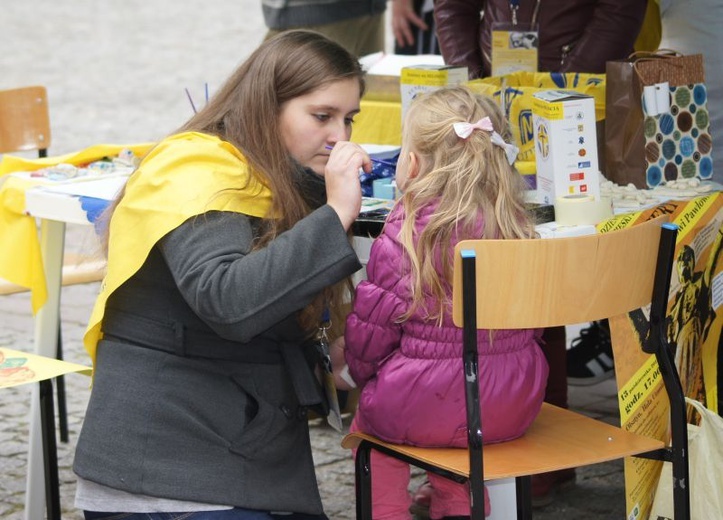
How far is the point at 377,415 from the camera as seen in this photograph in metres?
2.35

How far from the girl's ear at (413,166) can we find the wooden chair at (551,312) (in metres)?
0.38

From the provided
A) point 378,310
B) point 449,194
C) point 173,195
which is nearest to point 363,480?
point 378,310

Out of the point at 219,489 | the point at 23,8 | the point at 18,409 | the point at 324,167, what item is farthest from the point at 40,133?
the point at 23,8

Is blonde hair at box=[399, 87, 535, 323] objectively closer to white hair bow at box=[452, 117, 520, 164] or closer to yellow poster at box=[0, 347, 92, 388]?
white hair bow at box=[452, 117, 520, 164]

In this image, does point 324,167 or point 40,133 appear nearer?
point 324,167

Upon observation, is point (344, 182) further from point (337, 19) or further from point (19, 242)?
point (337, 19)

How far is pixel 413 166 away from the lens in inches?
93.3

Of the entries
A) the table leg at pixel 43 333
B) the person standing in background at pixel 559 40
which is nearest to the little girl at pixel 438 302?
the person standing in background at pixel 559 40

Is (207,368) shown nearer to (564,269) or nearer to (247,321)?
(247,321)

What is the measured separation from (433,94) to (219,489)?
87 centimetres

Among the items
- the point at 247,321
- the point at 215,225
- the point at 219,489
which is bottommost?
the point at 219,489

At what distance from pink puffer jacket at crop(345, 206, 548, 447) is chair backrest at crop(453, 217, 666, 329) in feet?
0.72

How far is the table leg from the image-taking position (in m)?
3.10

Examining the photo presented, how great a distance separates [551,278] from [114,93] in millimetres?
8297
